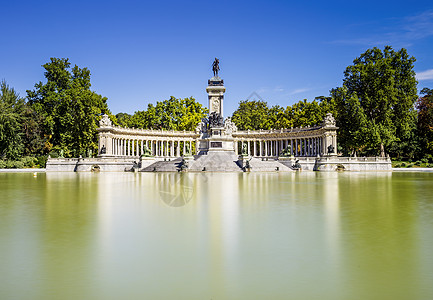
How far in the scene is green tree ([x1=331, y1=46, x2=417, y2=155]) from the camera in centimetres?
5747

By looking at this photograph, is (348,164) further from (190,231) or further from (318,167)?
(190,231)

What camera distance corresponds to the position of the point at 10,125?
61812 mm

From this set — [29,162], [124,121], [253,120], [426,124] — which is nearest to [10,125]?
[29,162]

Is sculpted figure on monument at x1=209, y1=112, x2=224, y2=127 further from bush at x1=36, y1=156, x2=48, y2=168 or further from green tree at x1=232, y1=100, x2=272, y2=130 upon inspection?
bush at x1=36, y1=156, x2=48, y2=168

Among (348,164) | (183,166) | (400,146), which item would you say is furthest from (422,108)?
(183,166)

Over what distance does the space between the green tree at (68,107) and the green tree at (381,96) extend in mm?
48854

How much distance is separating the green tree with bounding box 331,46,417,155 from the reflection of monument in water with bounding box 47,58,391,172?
4.56 metres

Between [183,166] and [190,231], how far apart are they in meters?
36.9

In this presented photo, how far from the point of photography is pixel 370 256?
6.94 m

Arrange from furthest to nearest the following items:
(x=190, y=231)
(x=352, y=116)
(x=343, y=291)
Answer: (x=352, y=116), (x=190, y=231), (x=343, y=291)

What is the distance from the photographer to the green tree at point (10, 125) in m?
61.4

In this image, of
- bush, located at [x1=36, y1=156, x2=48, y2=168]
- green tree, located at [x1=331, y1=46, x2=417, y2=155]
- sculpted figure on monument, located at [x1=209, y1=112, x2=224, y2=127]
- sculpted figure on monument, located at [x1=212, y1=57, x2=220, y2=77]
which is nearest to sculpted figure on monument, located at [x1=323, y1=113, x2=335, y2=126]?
green tree, located at [x1=331, y1=46, x2=417, y2=155]

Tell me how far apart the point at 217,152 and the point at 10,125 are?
3769cm

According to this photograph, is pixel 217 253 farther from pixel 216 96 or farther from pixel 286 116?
pixel 286 116
